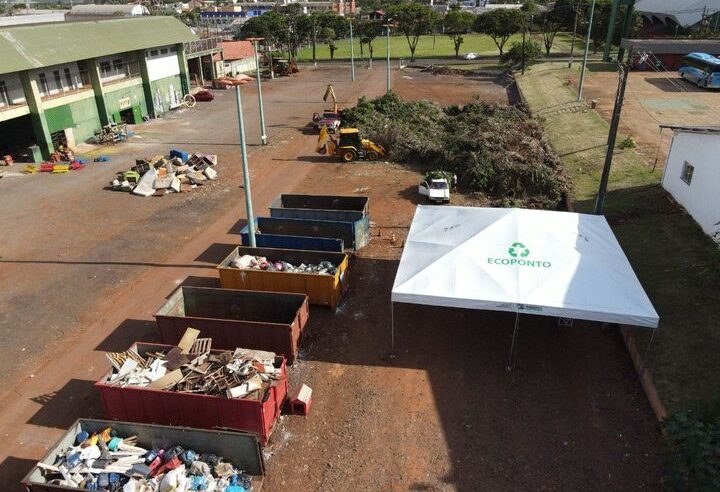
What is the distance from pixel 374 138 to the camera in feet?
115

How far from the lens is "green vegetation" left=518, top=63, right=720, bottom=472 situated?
34.8 feet

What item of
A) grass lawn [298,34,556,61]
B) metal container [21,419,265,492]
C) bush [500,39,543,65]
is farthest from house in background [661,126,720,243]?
grass lawn [298,34,556,61]

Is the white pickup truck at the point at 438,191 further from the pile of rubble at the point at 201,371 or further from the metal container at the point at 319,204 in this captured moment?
the pile of rubble at the point at 201,371

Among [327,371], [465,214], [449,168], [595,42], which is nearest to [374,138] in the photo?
[449,168]

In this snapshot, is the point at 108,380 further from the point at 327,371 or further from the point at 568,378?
the point at 568,378

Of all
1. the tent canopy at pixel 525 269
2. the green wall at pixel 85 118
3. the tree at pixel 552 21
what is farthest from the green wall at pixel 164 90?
the tree at pixel 552 21

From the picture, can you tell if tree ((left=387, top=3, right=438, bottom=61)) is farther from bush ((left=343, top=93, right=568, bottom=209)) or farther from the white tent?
the white tent

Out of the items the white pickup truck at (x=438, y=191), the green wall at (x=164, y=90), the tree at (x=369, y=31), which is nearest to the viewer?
the white pickup truck at (x=438, y=191)

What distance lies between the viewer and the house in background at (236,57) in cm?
6663

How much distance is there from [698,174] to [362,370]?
16.4m

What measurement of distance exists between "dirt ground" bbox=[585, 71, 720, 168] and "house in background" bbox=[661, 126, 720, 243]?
5.47 m

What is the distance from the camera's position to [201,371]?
1292 cm

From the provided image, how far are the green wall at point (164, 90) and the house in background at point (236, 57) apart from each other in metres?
14.2

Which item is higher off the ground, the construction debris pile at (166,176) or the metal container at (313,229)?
the metal container at (313,229)
